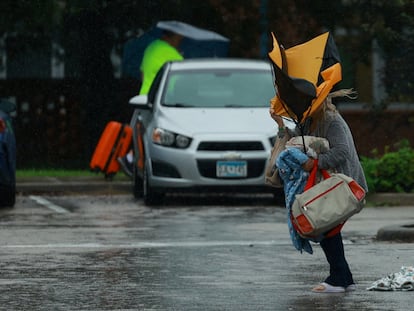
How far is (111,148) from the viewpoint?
2062 cm

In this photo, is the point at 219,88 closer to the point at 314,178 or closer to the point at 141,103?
the point at 141,103

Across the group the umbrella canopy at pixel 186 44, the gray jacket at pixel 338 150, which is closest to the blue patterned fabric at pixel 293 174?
the gray jacket at pixel 338 150

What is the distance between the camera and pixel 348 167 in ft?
33.0

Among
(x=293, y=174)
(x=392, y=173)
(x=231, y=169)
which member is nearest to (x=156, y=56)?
(x=231, y=169)

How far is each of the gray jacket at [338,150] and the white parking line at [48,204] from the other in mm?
7522

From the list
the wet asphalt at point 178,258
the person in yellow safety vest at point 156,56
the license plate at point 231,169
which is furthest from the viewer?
the person in yellow safety vest at point 156,56

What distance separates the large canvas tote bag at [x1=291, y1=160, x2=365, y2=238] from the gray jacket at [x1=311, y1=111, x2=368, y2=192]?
0.57ft

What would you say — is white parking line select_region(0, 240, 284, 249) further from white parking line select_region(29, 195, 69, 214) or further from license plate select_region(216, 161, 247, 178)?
license plate select_region(216, 161, 247, 178)

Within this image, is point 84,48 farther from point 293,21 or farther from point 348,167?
point 348,167

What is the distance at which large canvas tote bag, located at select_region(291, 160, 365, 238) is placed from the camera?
9680 millimetres

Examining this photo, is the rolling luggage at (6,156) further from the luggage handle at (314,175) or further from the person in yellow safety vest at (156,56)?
the luggage handle at (314,175)

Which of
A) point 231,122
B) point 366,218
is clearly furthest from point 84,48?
point 366,218

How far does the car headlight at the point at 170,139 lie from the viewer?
1784 cm

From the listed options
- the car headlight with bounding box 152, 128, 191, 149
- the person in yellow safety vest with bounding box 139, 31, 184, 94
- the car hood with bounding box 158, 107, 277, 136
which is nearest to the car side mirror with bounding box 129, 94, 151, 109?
the car hood with bounding box 158, 107, 277, 136
